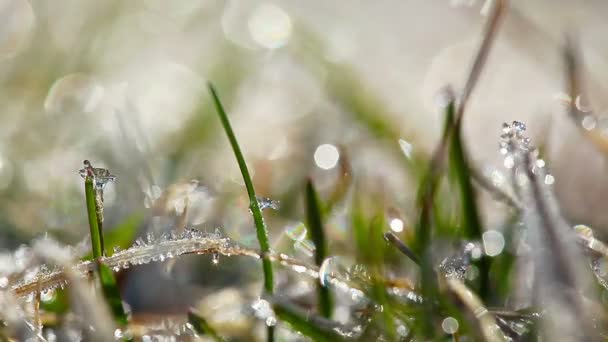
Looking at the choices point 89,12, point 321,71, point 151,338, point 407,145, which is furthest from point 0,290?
point 89,12

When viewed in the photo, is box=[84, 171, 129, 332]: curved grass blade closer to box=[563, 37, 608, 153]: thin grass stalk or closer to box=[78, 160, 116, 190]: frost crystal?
box=[78, 160, 116, 190]: frost crystal

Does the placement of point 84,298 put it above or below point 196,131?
below

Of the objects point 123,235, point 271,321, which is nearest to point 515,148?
point 271,321

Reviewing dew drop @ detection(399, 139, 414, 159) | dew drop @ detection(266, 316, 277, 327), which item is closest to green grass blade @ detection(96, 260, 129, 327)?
dew drop @ detection(266, 316, 277, 327)

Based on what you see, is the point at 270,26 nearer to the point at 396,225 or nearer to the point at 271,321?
the point at 396,225

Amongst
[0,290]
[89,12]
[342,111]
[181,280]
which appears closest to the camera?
[0,290]

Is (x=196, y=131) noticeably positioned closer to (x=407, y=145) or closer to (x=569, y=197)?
(x=407, y=145)
